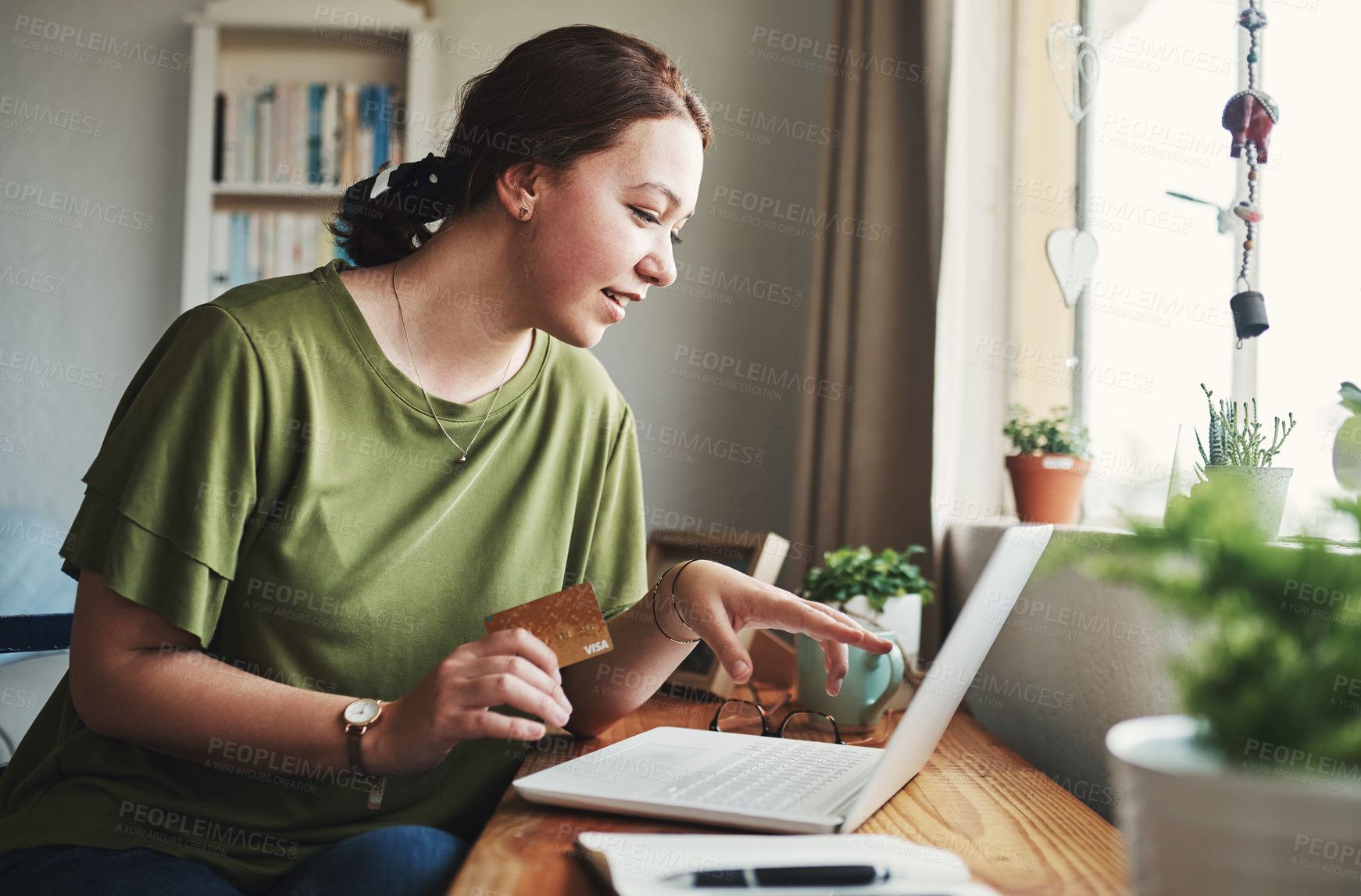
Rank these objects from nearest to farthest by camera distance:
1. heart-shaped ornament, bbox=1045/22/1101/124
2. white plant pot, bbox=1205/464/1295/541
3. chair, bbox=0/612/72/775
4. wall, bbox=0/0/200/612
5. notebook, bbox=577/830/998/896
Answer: notebook, bbox=577/830/998/896 < white plant pot, bbox=1205/464/1295/541 < heart-shaped ornament, bbox=1045/22/1101/124 < chair, bbox=0/612/72/775 < wall, bbox=0/0/200/612

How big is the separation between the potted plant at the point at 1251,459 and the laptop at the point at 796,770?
0.26 metres

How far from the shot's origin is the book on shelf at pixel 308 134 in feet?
8.16

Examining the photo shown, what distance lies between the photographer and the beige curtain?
5.87 feet

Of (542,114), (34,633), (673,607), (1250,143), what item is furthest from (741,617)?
(34,633)

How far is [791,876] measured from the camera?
1.80ft

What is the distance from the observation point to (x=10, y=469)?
2635 mm

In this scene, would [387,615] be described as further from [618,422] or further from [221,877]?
[618,422]

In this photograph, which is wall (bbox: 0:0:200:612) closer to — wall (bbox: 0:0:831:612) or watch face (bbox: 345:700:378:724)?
wall (bbox: 0:0:831:612)

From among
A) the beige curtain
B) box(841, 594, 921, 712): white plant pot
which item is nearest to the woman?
box(841, 594, 921, 712): white plant pot

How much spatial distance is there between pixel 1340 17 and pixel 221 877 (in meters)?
1.57

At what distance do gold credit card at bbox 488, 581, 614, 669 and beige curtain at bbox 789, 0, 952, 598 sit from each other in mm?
1049

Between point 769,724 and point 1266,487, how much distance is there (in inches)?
23.2

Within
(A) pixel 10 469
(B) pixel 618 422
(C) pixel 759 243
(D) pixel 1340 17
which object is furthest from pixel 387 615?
(A) pixel 10 469

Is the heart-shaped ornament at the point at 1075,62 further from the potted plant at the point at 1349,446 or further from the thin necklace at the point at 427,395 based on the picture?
the thin necklace at the point at 427,395
